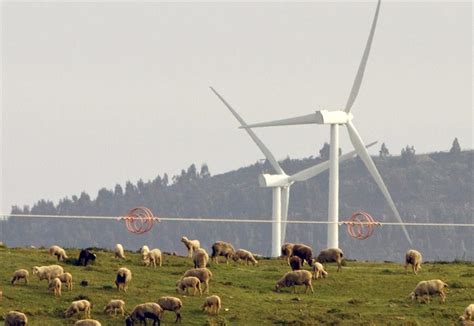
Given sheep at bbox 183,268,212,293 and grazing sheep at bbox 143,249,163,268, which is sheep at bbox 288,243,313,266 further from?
sheep at bbox 183,268,212,293

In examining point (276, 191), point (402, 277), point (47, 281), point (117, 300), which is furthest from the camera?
point (276, 191)

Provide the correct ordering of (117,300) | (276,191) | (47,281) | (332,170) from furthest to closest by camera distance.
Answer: (276,191)
(332,170)
(47,281)
(117,300)

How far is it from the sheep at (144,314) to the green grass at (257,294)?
2.67ft

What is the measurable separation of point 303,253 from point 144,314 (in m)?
19.6

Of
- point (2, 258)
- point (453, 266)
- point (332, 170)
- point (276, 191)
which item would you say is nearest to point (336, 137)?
point (332, 170)

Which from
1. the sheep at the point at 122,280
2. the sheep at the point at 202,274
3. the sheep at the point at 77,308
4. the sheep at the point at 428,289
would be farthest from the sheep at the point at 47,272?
the sheep at the point at 428,289

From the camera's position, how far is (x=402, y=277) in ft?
274

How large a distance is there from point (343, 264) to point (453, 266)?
19.1 ft

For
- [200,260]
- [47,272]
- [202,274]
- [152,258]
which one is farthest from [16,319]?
[152,258]

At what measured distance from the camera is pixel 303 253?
87438mm

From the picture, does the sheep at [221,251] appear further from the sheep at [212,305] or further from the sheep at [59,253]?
the sheep at [212,305]

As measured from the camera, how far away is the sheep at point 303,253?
284ft

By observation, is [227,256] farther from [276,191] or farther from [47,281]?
[276,191]

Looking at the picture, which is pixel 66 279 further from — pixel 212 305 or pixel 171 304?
pixel 212 305
